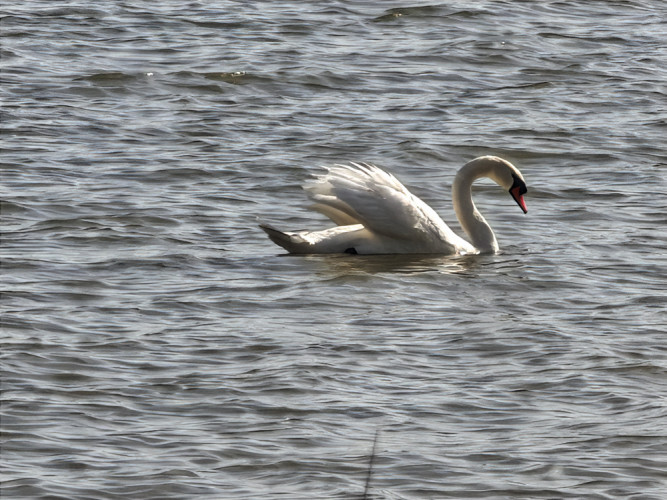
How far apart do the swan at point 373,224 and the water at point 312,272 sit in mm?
173

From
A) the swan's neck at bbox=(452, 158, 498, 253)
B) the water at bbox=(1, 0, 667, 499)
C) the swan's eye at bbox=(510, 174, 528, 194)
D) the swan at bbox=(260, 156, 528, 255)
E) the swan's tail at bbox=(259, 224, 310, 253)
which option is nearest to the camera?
the water at bbox=(1, 0, 667, 499)

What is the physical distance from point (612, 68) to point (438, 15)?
3.77 metres

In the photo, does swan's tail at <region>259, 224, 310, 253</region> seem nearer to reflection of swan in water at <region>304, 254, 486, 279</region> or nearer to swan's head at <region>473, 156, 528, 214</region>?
reflection of swan in water at <region>304, 254, 486, 279</region>

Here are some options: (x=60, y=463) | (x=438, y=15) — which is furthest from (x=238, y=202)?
(x=438, y=15)

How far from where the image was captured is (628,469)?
6758mm

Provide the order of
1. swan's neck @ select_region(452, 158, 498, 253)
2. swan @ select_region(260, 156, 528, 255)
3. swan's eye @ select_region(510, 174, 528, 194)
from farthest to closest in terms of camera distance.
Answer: swan's eye @ select_region(510, 174, 528, 194) < swan's neck @ select_region(452, 158, 498, 253) < swan @ select_region(260, 156, 528, 255)

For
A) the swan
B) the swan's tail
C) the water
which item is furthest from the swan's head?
the swan's tail

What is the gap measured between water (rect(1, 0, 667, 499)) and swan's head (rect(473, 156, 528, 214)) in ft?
0.94

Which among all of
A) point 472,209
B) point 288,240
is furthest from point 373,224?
point 472,209

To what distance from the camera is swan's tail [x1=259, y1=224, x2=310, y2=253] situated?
1059 centimetres

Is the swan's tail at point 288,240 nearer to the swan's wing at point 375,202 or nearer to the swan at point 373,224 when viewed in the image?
the swan at point 373,224

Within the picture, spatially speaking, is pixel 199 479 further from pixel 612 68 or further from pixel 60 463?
pixel 612 68

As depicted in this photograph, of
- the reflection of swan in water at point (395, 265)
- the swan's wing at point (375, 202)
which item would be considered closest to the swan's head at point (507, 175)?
the reflection of swan in water at point (395, 265)

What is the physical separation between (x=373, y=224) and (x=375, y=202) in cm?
17
